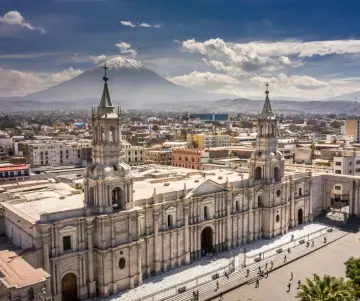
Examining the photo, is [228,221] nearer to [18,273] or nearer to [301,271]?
[301,271]

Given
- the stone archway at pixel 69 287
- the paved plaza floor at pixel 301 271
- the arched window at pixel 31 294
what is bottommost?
the paved plaza floor at pixel 301 271

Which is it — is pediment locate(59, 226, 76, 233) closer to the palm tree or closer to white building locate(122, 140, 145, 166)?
the palm tree

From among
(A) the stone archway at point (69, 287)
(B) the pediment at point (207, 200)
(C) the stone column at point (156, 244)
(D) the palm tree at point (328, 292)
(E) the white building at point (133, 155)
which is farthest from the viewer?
(E) the white building at point (133, 155)

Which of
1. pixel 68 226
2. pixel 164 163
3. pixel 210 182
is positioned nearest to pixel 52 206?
pixel 68 226

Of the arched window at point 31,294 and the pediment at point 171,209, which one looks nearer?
the arched window at point 31,294

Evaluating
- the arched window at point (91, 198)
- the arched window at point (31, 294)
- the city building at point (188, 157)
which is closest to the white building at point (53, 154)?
the city building at point (188, 157)

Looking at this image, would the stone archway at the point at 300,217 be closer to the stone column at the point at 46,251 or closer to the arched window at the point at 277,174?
the arched window at the point at 277,174
